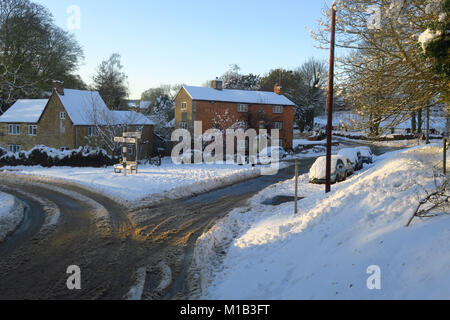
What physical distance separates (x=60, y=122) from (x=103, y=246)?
3124 centimetres

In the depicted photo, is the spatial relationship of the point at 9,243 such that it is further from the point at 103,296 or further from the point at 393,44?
the point at 393,44

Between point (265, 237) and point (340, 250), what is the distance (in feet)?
8.27

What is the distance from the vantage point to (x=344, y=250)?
7.32m

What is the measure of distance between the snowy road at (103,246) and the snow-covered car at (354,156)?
935 cm

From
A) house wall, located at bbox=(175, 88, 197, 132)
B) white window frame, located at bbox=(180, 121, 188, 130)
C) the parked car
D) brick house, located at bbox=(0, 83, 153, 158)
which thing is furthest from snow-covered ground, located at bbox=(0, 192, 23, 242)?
white window frame, located at bbox=(180, 121, 188, 130)

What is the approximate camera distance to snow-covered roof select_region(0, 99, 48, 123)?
3844 cm

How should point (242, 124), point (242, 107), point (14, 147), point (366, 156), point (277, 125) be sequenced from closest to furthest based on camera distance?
point (366, 156) → point (14, 147) → point (242, 124) → point (242, 107) → point (277, 125)

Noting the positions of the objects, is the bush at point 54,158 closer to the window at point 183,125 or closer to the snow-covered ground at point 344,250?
the window at point 183,125

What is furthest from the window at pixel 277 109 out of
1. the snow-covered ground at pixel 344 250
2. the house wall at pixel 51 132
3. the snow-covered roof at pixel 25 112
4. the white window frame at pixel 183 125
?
the snow-covered ground at pixel 344 250

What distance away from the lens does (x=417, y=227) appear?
23.1 ft

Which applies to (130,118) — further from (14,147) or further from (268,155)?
(268,155)

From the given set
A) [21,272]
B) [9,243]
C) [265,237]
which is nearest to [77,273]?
[21,272]

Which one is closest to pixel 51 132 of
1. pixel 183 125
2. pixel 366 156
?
pixel 183 125

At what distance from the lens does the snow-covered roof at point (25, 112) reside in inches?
1513
